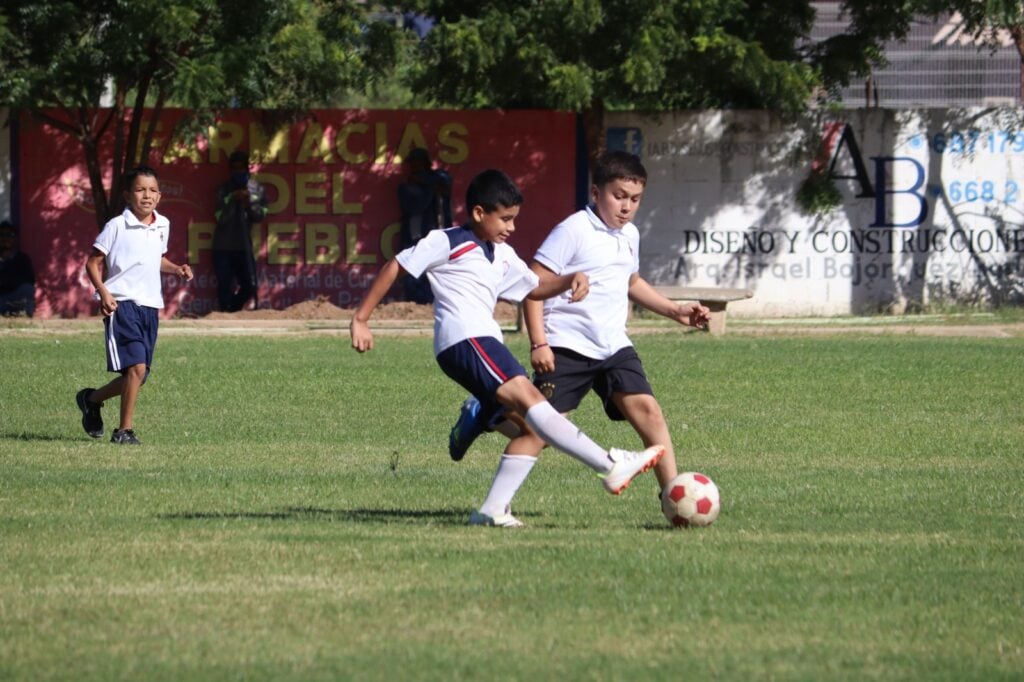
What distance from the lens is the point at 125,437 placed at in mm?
11328

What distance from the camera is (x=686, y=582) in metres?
6.32

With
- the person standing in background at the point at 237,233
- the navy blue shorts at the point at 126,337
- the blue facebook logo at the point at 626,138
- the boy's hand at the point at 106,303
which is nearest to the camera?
the boy's hand at the point at 106,303

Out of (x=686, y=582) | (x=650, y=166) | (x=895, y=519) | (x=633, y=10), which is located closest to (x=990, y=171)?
(x=650, y=166)

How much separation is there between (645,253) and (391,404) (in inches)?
509

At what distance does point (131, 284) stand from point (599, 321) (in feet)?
14.5

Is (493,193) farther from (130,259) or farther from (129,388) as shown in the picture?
(129,388)

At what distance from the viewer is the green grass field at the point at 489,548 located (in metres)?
5.27

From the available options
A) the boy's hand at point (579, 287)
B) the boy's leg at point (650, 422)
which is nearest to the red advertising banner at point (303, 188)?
the boy's leg at point (650, 422)

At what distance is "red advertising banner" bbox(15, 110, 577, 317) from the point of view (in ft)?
82.4

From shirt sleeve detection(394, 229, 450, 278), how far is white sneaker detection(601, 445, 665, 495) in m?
1.17

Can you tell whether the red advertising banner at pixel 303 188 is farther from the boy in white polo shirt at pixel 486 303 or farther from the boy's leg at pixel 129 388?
the boy in white polo shirt at pixel 486 303

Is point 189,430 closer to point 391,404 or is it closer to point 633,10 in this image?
point 391,404

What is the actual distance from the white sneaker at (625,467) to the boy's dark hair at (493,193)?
123 cm

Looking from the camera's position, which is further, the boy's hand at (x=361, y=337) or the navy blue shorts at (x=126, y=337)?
the navy blue shorts at (x=126, y=337)
